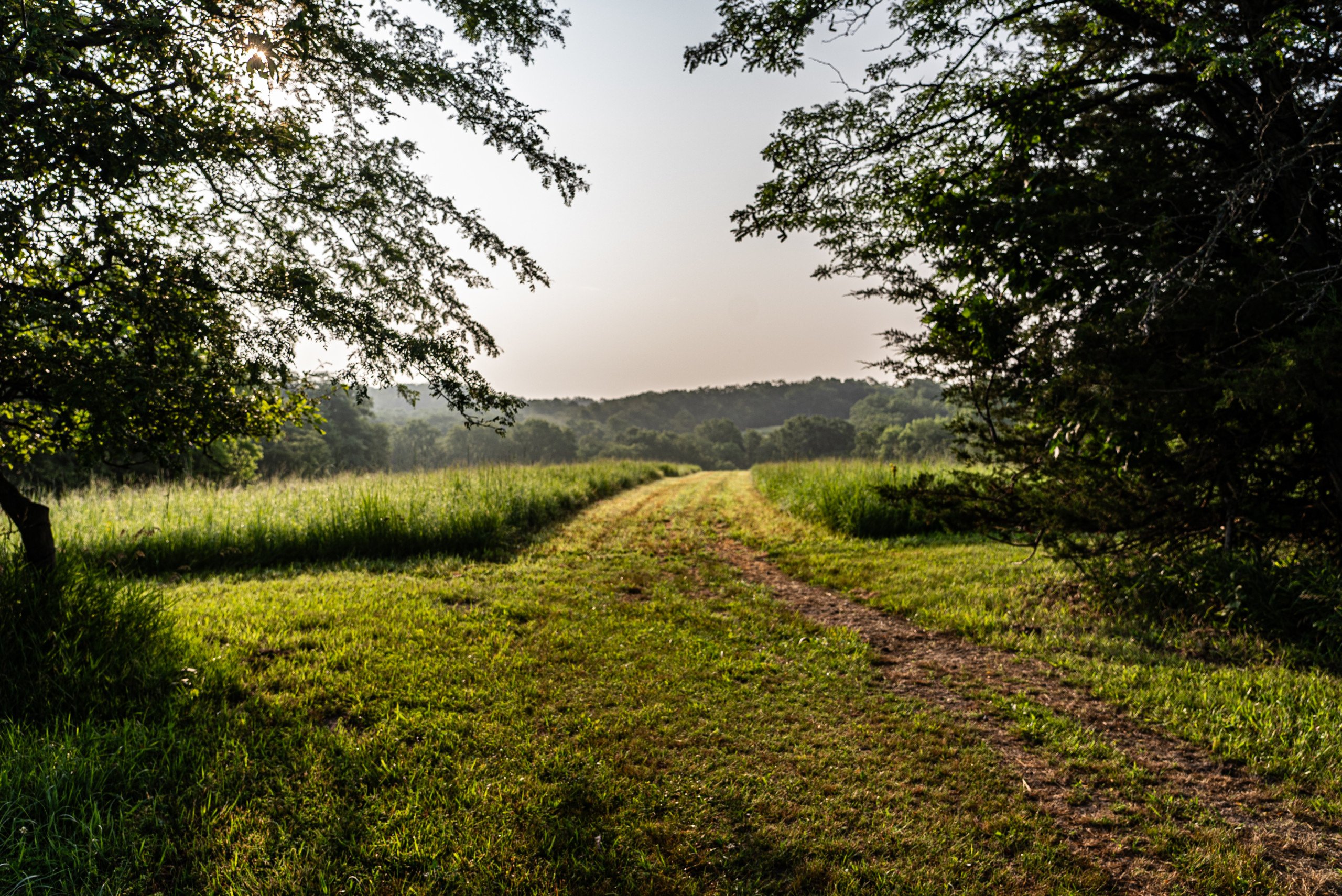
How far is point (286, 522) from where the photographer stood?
888 cm

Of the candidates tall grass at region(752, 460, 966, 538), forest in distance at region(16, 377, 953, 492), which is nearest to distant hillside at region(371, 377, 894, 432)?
forest in distance at region(16, 377, 953, 492)

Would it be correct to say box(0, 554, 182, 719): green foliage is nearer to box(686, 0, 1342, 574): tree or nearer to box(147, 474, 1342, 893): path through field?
box(147, 474, 1342, 893): path through field

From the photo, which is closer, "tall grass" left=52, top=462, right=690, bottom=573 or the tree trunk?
the tree trunk

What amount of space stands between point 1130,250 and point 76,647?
8486 mm

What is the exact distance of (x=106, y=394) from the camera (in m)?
3.10

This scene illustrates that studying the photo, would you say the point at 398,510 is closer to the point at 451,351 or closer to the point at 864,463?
the point at 451,351

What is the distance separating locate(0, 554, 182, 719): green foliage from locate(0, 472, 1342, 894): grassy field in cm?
20

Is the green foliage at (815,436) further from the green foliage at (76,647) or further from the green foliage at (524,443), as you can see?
the green foliage at (76,647)

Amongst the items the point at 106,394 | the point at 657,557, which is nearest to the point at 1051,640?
the point at 657,557

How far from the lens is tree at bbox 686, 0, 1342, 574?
14.3 feet

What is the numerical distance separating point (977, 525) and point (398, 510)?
8716 millimetres

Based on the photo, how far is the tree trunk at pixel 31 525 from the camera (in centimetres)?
403

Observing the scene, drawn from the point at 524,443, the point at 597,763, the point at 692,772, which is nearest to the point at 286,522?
the point at 597,763

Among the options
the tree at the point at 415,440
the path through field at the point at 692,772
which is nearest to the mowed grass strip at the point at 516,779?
the path through field at the point at 692,772
